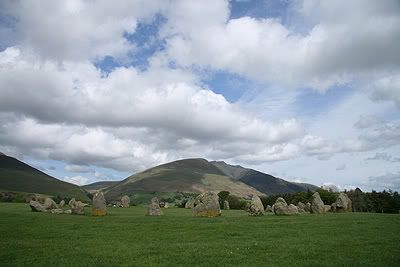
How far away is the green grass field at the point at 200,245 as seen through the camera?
16.0 m

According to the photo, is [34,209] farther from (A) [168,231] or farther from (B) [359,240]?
(B) [359,240]

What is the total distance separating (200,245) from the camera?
2019cm

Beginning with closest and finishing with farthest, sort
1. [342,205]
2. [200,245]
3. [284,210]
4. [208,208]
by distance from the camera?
1. [200,245]
2. [208,208]
3. [284,210]
4. [342,205]

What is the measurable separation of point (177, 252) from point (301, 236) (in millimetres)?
8436

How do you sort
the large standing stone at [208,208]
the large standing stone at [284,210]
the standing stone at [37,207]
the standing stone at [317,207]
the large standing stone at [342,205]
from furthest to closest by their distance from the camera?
the large standing stone at [342,205] < the standing stone at [37,207] < the standing stone at [317,207] < the large standing stone at [284,210] < the large standing stone at [208,208]

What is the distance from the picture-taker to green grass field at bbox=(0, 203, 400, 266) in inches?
632

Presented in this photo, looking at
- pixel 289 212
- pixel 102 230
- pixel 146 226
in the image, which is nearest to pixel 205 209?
pixel 289 212

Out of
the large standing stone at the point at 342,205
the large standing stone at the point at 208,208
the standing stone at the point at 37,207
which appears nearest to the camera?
the large standing stone at the point at 208,208

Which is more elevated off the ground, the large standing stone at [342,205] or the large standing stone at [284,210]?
the large standing stone at [342,205]

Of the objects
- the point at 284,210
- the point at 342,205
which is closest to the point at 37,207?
the point at 284,210

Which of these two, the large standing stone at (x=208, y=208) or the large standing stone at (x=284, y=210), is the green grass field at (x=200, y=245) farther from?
the large standing stone at (x=284, y=210)

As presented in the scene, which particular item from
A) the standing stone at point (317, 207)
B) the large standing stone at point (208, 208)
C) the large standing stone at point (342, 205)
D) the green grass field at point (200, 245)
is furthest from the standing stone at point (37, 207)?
the large standing stone at point (342, 205)

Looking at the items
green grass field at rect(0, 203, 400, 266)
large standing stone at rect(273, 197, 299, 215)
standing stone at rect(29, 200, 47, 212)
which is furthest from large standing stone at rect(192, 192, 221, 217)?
standing stone at rect(29, 200, 47, 212)

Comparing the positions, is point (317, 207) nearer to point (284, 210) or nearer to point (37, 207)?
point (284, 210)
